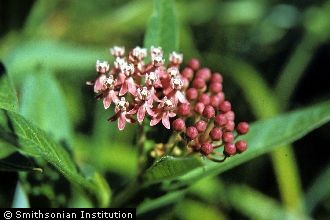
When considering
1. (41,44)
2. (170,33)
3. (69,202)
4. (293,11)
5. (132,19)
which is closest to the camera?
(170,33)

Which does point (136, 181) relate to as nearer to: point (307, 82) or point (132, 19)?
point (132, 19)

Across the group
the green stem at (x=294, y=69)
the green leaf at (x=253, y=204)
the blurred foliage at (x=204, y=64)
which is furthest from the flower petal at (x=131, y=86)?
the green stem at (x=294, y=69)

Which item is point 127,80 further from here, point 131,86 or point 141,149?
point 141,149

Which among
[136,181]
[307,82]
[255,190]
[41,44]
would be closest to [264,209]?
[255,190]

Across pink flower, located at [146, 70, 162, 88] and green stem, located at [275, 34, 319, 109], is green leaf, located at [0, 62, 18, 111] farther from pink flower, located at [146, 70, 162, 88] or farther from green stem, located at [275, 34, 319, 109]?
green stem, located at [275, 34, 319, 109]

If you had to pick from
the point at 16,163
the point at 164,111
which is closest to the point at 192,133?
the point at 164,111

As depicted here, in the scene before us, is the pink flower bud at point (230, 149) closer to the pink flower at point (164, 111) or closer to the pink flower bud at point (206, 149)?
the pink flower bud at point (206, 149)
